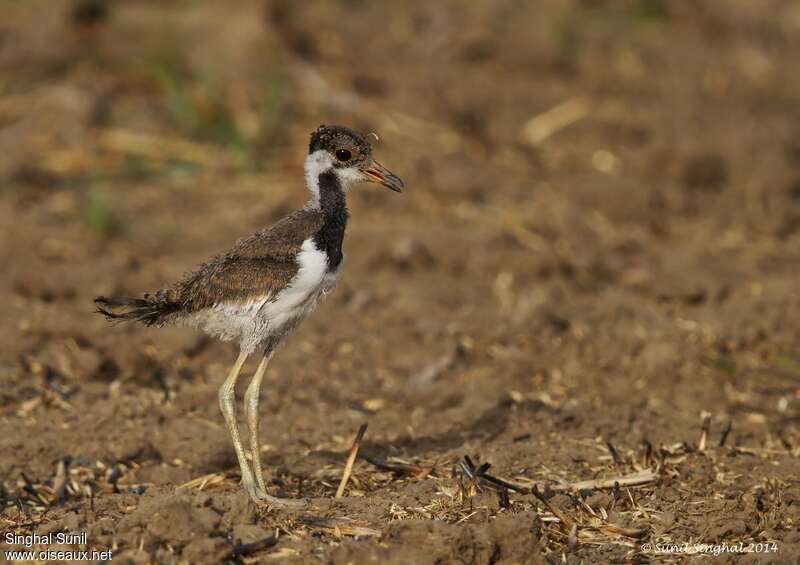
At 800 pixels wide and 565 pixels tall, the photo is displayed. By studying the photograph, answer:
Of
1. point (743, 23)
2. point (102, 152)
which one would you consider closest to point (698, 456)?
point (102, 152)

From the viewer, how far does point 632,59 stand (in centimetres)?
1146

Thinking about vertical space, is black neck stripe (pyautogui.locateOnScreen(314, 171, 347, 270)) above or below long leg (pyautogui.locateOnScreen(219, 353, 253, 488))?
above

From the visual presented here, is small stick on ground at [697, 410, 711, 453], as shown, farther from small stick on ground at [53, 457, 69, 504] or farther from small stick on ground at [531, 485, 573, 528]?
small stick on ground at [53, 457, 69, 504]

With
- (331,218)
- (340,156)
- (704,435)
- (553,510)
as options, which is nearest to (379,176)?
(340,156)

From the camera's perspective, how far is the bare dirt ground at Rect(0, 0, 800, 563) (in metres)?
4.77

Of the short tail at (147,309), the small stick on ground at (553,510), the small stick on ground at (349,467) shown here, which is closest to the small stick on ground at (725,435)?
the small stick on ground at (553,510)

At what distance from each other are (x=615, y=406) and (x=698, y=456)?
930 mm

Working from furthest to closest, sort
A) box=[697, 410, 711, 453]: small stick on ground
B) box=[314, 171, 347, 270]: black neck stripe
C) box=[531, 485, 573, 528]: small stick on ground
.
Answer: box=[697, 410, 711, 453]: small stick on ground
box=[314, 171, 347, 270]: black neck stripe
box=[531, 485, 573, 528]: small stick on ground

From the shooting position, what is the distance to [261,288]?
16.1 ft

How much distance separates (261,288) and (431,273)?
3.21 metres

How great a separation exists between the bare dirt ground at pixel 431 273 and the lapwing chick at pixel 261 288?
41cm

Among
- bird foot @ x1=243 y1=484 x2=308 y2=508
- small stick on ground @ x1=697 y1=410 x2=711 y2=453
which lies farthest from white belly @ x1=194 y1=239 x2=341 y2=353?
small stick on ground @ x1=697 y1=410 x2=711 y2=453

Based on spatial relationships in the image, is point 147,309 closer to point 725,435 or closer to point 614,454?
point 614,454

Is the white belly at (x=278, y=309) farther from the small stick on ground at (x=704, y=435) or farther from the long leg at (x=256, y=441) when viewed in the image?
the small stick on ground at (x=704, y=435)
